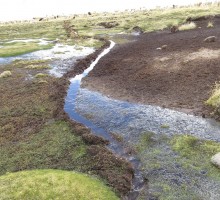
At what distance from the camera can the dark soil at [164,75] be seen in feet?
110

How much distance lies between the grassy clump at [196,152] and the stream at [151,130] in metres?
0.44

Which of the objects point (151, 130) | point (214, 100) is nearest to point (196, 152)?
point (151, 130)

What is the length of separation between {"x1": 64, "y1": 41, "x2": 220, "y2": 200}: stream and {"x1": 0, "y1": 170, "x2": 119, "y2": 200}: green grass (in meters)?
2.31

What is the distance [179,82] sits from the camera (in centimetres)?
3775

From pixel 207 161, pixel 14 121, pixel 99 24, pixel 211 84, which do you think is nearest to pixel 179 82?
pixel 211 84

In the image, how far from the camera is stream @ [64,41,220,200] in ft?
64.0

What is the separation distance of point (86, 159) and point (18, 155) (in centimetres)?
558

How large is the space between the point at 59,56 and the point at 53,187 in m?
47.1

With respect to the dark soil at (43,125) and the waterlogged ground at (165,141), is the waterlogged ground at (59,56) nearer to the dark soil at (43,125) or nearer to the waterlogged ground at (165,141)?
the dark soil at (43,125)

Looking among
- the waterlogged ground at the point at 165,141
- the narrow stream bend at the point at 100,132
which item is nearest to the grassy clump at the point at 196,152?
the waterlogged ground at the point at 165,141

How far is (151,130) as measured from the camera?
89.0ft

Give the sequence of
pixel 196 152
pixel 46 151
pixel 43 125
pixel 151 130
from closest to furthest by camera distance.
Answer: pixel 196 152, pixel 46 151, pixel 151 130, pixel 43 125

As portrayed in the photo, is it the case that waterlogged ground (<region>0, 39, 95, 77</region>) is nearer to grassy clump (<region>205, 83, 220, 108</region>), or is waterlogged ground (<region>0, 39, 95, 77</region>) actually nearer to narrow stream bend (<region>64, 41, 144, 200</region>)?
narrow stream bend (<region>64, 41, 144, 200</region>)

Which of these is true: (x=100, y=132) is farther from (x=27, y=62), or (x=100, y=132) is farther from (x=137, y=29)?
(x=137, y=29)
